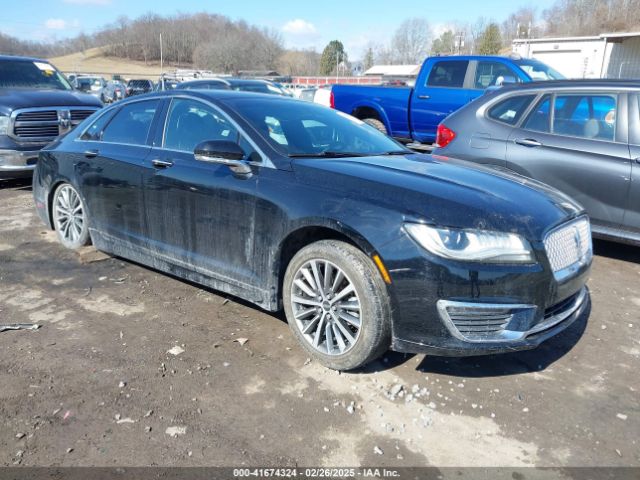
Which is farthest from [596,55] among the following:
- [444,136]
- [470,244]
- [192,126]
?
[470,244]

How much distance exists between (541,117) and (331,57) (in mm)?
105944

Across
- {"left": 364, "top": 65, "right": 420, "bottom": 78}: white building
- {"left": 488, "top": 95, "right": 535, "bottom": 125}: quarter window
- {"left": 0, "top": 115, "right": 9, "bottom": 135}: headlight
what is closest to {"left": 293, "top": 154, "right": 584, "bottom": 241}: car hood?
{"left": 488, "top": 95, "right": 535, "bottom": 125}: quarter window

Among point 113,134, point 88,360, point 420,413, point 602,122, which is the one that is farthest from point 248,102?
point 602,122

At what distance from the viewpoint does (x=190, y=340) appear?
3.57m

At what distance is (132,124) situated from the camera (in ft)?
14.9

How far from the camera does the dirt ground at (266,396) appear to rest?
2512mm

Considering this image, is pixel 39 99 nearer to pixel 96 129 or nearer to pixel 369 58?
pixel 96 129

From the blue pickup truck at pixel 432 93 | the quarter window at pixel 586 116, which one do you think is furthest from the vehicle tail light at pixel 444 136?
the blue pickup truck at pixel 432 93

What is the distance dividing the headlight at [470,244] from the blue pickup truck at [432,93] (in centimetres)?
660

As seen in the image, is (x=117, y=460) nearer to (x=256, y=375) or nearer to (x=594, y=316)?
(x=256, y=375)

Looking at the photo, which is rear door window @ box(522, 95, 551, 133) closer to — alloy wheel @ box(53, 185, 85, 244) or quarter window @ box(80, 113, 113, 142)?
quarter window @ box(80, 113, 113, 142)

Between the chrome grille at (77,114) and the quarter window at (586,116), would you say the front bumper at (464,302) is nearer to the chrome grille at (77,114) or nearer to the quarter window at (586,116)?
the quarter window at (586,116)

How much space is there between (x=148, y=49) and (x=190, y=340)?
13116 cm

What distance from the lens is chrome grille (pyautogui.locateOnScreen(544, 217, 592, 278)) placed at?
9.69 ft
